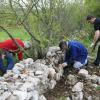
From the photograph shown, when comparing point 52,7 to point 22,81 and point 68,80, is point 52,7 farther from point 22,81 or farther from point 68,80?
point 22,81

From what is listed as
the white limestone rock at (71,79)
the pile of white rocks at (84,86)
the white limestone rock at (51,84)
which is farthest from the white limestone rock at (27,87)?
the white limestone rock at (71,79)

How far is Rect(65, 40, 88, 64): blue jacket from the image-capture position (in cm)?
948

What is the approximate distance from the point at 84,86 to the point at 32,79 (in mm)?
1613

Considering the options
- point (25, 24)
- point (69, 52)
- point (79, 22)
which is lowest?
point (79, 22)

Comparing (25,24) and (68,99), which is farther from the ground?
(25,24)

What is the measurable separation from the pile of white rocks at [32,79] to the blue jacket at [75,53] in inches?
13.2

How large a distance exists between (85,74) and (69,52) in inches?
29.5

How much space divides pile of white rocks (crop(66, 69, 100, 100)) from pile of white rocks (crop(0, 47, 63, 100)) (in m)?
0.40

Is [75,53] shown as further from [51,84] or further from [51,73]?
[51,84]

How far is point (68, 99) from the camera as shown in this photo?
8.16 m

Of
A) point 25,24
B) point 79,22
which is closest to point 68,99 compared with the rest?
point 25,24

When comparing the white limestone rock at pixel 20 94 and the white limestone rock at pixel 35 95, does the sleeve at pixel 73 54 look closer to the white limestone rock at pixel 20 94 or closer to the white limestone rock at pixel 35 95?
the white limestone rock at pixel 35 95

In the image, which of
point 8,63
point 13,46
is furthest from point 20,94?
point 13,46

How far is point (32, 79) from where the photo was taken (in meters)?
7.71
